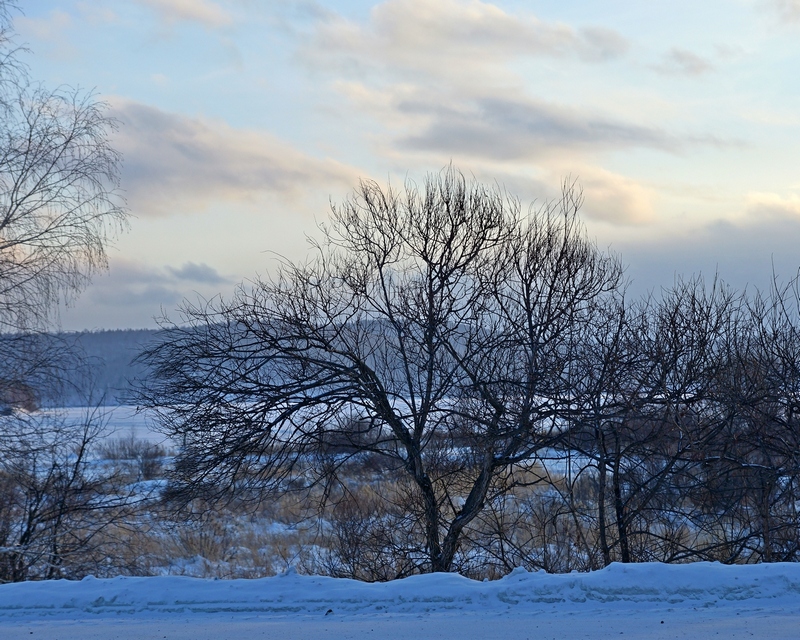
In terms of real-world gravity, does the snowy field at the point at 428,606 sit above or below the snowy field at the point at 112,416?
below

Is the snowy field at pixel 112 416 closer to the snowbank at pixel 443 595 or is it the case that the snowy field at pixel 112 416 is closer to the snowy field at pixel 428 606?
the snowbank at pixel 443 595

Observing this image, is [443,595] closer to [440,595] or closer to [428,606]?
[440,595]

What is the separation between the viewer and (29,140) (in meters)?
11.6

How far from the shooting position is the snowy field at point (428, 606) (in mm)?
4711

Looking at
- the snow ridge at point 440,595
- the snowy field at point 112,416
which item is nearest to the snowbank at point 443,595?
the snow ridge at point 440,595

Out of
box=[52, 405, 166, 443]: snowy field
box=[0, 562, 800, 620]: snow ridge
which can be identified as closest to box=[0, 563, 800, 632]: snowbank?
box=[0, 562, 800, 620]: snow ridge

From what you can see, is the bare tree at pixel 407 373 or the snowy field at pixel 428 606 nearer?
the snowy field at pixel 428 606

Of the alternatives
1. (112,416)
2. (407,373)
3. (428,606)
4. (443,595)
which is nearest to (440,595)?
(443,595)

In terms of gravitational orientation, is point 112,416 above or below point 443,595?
above

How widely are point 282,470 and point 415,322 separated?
10.2ft

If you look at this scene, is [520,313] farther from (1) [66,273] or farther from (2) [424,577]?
(1) [66,273]

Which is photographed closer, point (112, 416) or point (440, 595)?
point (440, 595)

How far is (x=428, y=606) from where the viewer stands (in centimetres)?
523

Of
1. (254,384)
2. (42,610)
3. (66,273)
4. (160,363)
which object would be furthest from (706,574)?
(66,273)
